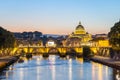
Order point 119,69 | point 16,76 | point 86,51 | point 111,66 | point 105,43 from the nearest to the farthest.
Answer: point 16,76 < point 119,69 < point 111,66 < point 86,51 < point 105,43

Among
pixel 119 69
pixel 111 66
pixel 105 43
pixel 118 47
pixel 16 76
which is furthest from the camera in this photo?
pixel 105 43

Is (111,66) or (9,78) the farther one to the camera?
(111,66)

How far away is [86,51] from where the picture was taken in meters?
164

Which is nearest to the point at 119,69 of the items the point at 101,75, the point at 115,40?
the point at 101,75

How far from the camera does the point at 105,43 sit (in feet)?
606

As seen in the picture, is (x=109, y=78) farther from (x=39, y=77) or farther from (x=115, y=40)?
(x=115, y=40)

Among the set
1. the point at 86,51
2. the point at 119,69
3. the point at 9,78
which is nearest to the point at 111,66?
the point at 119,69

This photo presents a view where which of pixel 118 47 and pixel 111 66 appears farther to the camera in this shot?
pixel 118 47

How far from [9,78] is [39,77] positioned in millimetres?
4862

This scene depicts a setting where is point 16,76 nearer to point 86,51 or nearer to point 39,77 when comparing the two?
point 39,77

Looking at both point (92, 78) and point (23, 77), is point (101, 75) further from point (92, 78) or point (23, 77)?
point (23, 77)

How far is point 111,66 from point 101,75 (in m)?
14.8

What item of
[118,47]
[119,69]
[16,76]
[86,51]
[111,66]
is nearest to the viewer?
[16,76]

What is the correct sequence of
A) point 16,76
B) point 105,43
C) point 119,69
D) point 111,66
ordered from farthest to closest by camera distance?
point 105,43
point 111,66
point 119,69
point 16,76
